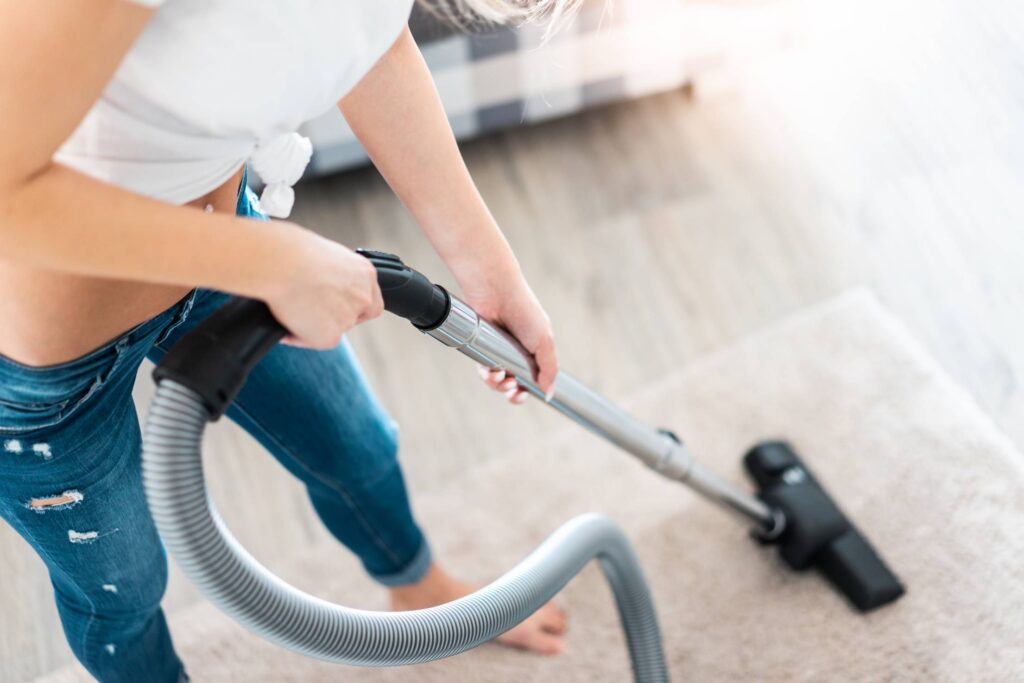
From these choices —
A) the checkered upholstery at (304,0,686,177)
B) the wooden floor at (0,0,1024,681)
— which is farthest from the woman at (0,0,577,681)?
the checkered upholstery at (304,0,686,177)

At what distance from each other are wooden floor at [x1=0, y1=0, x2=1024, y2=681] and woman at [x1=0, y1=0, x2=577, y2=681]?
1.58 feet

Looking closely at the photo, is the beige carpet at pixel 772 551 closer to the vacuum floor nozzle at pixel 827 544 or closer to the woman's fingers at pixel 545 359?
the vacuum floor nozzle at pixel 827 544

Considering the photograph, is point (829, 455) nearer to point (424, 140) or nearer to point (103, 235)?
point (424, 140)

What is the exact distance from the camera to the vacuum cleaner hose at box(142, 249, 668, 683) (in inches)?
23.6

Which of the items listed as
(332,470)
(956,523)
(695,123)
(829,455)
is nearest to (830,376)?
(829,455)

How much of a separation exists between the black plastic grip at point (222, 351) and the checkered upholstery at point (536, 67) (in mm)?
1012

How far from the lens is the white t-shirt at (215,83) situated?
614 millimetres

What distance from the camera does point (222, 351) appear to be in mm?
630

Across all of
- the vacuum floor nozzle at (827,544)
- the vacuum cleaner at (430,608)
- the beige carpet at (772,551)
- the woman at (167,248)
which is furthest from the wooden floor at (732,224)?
the woman at (167,248)

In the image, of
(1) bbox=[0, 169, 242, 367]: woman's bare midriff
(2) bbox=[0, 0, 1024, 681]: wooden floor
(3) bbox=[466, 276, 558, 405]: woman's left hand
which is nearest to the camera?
(1) bbox=[0, 169, 242, 367]: woman's bare midriff

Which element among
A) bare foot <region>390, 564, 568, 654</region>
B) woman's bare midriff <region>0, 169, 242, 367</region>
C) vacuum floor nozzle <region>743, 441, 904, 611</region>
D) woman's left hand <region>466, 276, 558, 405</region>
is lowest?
bare foot <region>390, 564, 568, 654</region>

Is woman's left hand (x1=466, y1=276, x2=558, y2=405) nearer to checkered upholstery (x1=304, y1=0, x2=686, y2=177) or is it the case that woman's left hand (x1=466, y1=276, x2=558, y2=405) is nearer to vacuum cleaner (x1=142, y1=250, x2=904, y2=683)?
vacuum cleaner (x1=142, y1=250, x2=904, y2=683)

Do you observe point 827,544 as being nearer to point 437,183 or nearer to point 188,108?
point 437,183

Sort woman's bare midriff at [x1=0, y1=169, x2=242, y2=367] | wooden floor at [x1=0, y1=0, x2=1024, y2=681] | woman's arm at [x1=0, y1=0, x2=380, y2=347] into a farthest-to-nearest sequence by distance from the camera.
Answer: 1. wooden floor at [x1=0, y1=0, x2=1024, y2=681]
2. woman's bare midriff at [x1=0, y1=169, x2=242, y2=367]
3. woman's arm at [x1=0, y1=0, x2=380, y2=347]
